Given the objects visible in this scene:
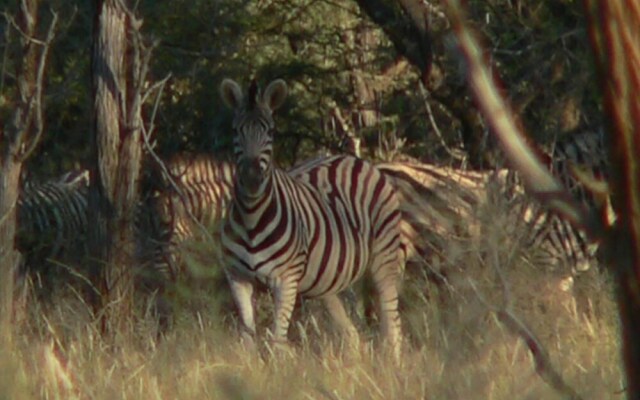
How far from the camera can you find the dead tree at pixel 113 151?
8633 mm

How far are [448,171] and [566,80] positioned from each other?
5.13ft

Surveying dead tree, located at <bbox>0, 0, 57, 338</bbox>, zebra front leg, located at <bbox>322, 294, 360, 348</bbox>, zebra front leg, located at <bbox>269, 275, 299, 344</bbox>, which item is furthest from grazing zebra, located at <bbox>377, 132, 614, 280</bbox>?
dead tree, located at <bbox>0, 0, 57, 338</bbox>

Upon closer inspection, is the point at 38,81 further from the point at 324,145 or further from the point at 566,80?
the point at 324,145

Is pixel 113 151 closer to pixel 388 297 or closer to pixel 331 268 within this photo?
pixel 331 268

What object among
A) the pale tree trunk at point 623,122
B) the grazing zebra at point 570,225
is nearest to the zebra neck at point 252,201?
the grazing zebra at point 570,225

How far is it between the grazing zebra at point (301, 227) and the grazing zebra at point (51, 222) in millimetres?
3175

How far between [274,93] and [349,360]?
3.41m

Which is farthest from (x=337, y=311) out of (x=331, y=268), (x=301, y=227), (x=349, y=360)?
(x=349, y=360)

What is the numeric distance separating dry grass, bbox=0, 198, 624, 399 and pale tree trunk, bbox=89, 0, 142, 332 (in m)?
0.55

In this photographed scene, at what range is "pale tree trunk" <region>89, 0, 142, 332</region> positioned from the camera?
28.3 ft

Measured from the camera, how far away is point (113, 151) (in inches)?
342

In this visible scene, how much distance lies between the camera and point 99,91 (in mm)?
8672

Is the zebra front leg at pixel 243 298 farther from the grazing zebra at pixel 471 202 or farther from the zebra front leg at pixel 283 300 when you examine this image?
the grazing zebra at pixel 471 202

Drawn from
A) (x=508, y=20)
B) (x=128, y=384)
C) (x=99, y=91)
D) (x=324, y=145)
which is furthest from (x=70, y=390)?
(x=324, y=145)
